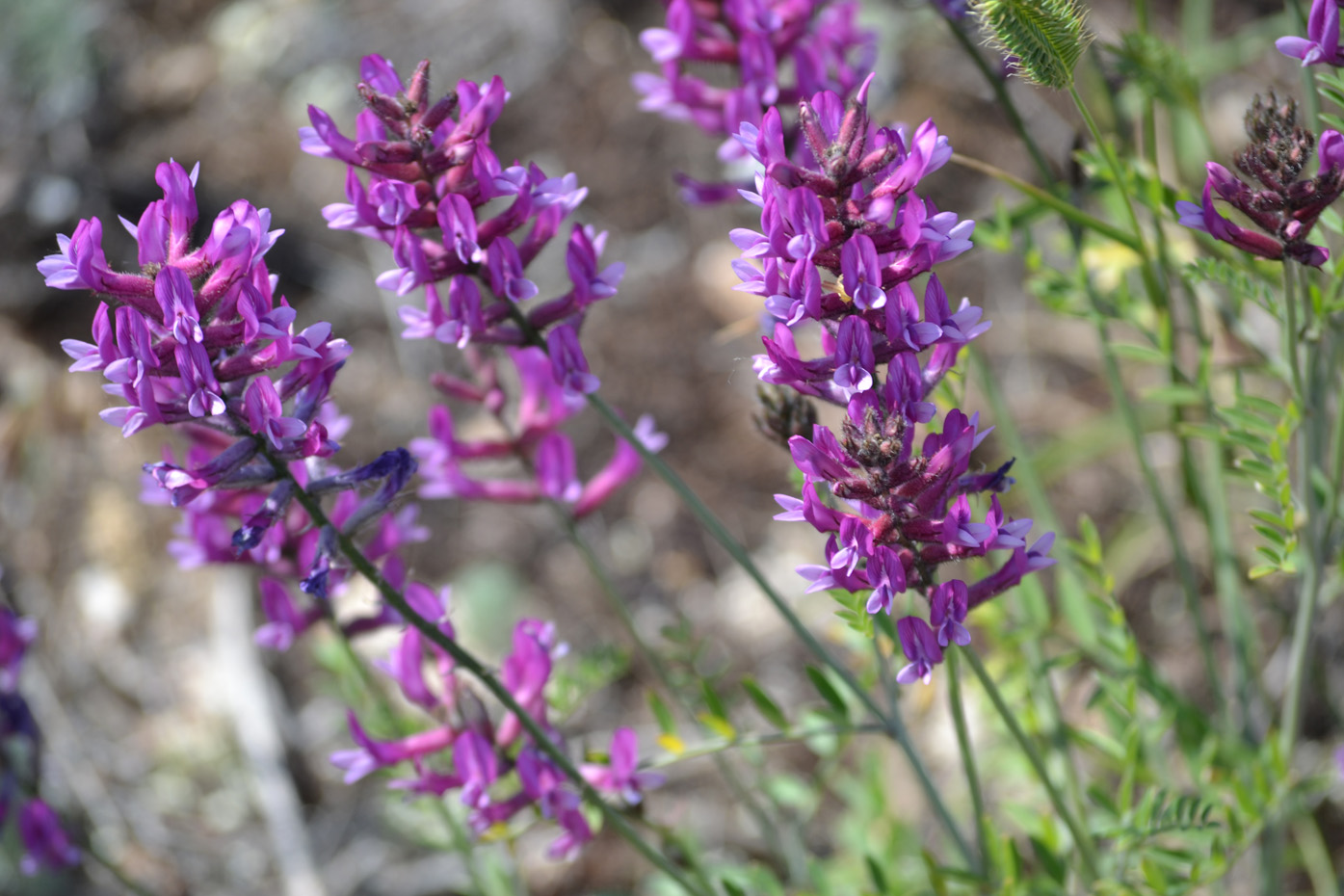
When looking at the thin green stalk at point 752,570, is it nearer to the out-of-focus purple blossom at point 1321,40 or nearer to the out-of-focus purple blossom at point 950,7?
the out-of-focus purple blossom at point 950,7

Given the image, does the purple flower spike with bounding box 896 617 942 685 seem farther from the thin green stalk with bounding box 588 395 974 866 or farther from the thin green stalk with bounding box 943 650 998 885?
the thin green stalk with bounding box 588 395 974 866

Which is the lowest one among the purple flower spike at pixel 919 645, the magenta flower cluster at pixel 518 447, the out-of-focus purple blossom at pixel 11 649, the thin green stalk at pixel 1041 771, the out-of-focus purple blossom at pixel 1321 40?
the thin green stalk at pixel 1041 771

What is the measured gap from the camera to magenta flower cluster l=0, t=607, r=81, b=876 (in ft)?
9.23

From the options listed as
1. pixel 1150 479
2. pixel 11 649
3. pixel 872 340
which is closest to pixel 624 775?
pixel 872 340

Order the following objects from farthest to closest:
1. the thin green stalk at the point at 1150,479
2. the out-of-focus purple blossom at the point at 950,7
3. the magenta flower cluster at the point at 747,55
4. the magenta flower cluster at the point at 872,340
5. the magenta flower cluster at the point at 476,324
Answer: the thin green stalk at the point at 1150,479 < the magenta flower cluster at the point at 747,55 < the out-of-focus purple blossom at the point at 950,7 < the magenta flower cluster at the point at 476,324 < the magenta flower cluster at the point at 872,340

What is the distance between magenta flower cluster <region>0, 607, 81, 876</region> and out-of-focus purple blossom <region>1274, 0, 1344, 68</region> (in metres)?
3.07

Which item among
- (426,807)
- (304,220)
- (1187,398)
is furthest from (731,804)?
(304,220)

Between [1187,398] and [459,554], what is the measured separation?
352cm

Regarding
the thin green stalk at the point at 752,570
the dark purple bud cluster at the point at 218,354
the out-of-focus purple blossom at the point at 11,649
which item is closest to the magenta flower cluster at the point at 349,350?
the dark purple bud cluster at the point at 218,354

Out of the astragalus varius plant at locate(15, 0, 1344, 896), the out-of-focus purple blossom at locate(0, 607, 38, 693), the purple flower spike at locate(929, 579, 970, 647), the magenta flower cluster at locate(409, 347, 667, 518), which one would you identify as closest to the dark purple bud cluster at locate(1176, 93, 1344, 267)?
the astragalus varius plant at locate(15, 0, 1344, 896)

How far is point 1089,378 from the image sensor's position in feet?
17.5

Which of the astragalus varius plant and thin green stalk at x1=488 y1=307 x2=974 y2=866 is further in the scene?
thin green stalk at x1=488 y1=307 x2=974 y2=866

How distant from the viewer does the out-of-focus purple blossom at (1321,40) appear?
1.81 m

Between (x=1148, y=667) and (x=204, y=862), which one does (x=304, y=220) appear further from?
(x=1148, y=667)
